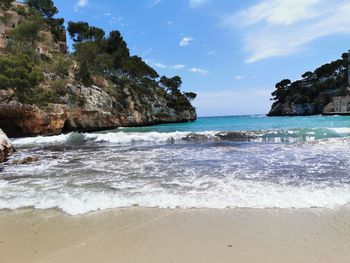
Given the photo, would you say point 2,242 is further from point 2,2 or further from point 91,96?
point 2,2

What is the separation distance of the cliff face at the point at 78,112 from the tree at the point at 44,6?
77.1 ft

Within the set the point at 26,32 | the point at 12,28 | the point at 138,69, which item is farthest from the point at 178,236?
the point at 138,69

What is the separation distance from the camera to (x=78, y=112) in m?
30.1

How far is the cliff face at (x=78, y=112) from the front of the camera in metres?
23.0

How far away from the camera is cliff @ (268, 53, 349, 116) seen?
79.9m

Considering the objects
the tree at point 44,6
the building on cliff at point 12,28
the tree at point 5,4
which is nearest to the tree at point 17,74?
the building on cliff at point 12,28

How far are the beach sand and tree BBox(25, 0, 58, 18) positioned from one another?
57763mm

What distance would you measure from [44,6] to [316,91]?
72.3m

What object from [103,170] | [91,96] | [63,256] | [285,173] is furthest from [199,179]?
[91,96]

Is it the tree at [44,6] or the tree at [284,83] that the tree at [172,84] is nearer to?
the tree at [44,6]

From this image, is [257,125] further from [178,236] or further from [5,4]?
[5,4]

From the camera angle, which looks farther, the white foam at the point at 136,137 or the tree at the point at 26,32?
the tree at the point at 26,32

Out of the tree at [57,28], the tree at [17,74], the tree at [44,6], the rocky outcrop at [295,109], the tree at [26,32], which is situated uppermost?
the tree at [44,6]

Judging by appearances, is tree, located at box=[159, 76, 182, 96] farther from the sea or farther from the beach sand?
the beach sand
